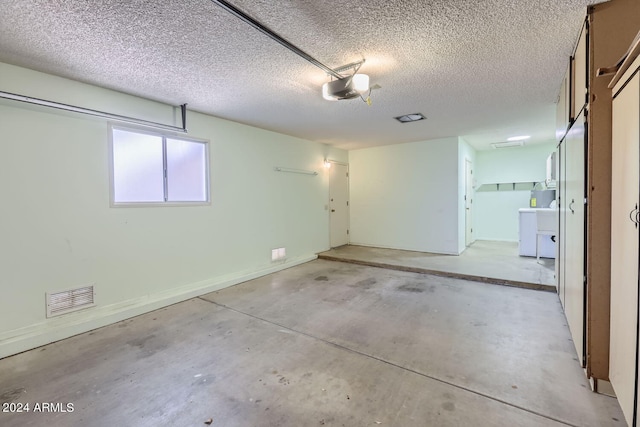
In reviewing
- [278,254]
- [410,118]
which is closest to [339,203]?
[278,254]

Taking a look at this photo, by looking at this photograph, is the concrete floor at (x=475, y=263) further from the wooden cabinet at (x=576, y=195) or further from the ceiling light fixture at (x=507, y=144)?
the ceiling light fixture at (x=507, y=144)

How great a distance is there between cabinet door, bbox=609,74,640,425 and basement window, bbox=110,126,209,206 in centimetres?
408

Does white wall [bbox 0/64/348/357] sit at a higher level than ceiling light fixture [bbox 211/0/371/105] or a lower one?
lower

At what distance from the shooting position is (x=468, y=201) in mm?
6434

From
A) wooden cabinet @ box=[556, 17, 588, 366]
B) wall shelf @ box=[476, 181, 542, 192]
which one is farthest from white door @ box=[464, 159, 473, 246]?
wooden cabinet @ box=[556, 17, 588, 366]

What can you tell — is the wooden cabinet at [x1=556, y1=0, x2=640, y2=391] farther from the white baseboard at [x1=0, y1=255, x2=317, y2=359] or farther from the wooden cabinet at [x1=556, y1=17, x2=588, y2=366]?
the white baseboard at [x1=0, y1=255, x2=317, y2=359]

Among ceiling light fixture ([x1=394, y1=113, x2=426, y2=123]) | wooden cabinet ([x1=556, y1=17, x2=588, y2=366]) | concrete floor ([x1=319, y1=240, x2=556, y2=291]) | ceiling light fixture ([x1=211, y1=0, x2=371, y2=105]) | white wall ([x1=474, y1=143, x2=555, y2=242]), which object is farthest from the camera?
white wall ([x1=474, y1=143, x2=555, y2=242])

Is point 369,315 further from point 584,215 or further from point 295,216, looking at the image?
point 295,216

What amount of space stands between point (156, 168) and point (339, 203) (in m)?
4.08

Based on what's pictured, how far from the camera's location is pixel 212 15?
5.99 ft

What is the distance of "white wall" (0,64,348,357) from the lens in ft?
8.05

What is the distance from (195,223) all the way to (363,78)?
285 centimetres

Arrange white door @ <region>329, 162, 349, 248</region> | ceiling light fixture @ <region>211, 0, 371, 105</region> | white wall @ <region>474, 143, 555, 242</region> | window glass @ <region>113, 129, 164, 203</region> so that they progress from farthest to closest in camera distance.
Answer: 1. white wall @ <region>474, 143, 555, 242</region>
2. white door @ <region>329, 162, 349, 248</region>
3. window glass @ <region>113, 129, 164, 203</region>
4. ceiling light fixture @ <region>211, 0, 371, 105</region>

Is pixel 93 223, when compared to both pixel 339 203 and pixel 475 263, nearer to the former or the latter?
pixel 339 203
